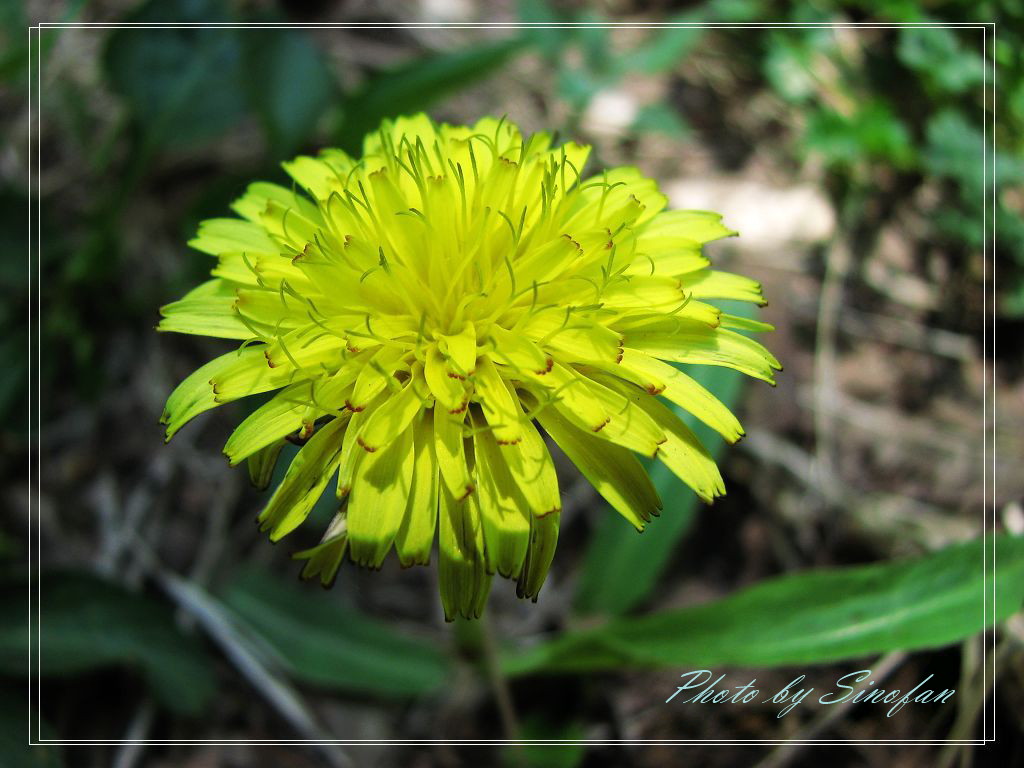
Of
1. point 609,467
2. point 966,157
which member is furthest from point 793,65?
point 609,467

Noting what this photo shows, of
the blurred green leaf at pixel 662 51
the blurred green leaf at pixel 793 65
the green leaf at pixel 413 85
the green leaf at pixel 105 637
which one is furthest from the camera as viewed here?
the blurred green leaf at pixel 793 65

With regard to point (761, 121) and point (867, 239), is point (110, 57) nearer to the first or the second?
point (761, 121)

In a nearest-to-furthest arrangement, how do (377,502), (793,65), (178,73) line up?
(377,502), (178,73), (793,65)

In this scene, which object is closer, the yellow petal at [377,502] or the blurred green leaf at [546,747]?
the yellow petal at [377,502]

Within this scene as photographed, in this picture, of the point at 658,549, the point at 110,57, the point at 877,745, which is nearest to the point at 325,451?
the point at 658,549

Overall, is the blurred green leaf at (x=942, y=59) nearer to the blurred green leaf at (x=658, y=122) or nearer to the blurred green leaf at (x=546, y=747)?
the blurred green leaf at (x=658, y=122)

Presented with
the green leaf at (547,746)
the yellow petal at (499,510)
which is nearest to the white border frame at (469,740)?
the green leaf at (547,746)

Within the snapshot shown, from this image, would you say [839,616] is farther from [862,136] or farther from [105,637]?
[105,637]
